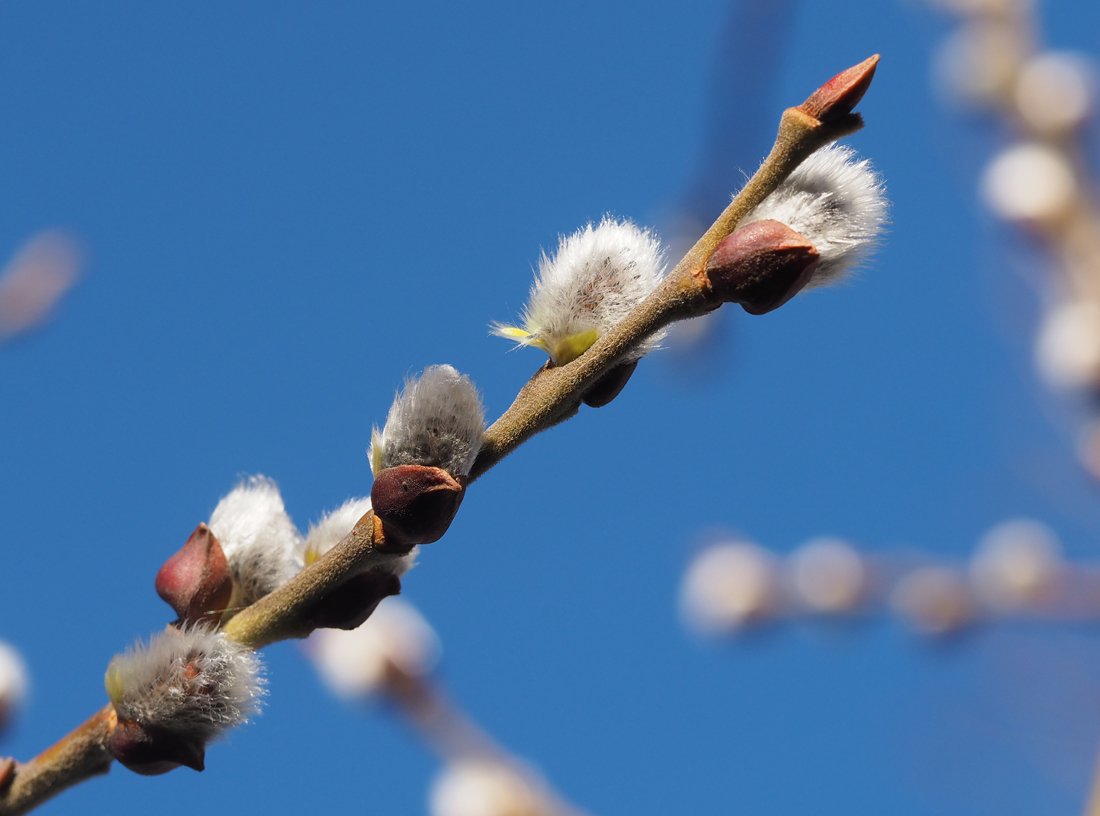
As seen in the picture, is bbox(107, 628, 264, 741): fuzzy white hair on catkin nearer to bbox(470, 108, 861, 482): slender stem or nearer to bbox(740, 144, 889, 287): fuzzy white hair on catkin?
bbox(470, 108, 861, 482): slender stem

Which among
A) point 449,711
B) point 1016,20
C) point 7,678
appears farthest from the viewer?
point 1016,20

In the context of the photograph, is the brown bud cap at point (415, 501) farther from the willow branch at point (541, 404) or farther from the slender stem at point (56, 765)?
the slender stem at point (56, 765)

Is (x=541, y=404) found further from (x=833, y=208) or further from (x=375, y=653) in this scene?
(x=375, y=653)

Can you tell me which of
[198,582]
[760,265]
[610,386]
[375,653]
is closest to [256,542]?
[198,582]

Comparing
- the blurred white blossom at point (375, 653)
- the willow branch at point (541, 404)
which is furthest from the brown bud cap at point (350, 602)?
the blurred white blossom at point (375, 653)

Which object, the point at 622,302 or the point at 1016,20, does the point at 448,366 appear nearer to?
the point at 622,302

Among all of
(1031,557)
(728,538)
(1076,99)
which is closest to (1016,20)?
(1076,99)

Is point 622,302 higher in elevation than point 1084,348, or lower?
lower
